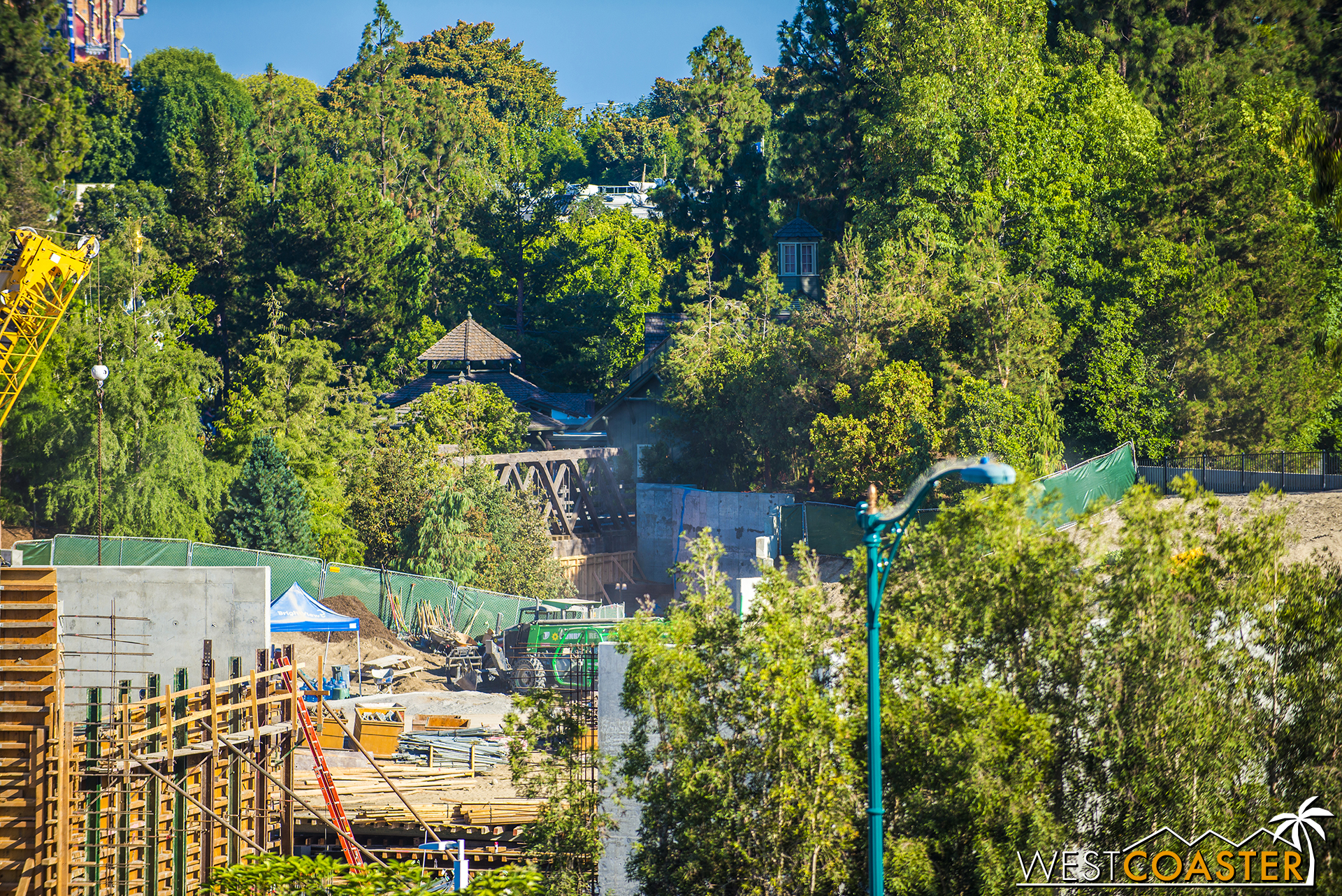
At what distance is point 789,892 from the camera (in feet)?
48.3

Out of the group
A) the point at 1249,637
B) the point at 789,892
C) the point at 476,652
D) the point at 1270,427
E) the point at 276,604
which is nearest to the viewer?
the point at 789,892

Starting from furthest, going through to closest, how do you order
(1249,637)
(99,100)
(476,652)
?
(99,100)
(476,652)
(1249,637)

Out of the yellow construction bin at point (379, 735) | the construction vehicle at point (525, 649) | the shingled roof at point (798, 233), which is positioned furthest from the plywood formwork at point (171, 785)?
the shingled roof at point (798, 233)

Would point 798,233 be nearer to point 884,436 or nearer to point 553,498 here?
point 553,498

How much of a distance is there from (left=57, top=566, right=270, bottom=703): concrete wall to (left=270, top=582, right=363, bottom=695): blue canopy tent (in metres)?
9.96

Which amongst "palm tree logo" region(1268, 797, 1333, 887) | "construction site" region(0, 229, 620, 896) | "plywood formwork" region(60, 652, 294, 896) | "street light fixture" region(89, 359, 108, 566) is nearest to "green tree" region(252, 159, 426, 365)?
"street light fixture" region(89, 359, 108, 566)

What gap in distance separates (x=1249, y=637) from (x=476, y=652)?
28826mm

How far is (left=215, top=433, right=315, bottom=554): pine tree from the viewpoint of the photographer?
153ft

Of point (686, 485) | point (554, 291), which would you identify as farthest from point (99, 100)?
point (686, 485)

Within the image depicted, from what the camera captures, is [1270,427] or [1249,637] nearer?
[1249,637]

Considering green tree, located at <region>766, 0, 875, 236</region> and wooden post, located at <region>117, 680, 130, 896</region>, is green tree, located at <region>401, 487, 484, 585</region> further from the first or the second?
wooden post, located at <region>117, 680, 130, 896</region>

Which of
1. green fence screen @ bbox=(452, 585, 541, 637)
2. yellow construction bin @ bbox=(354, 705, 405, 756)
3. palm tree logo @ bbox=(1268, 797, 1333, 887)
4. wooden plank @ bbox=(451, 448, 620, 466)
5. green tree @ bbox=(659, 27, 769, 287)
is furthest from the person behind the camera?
green tree @ bbox=(659, 27, 769, 287)

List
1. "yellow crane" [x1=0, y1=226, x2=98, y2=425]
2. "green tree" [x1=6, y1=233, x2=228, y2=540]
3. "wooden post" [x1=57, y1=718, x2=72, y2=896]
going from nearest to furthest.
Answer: "wooden post" [x1=57, y1=718, x2=72, y2=896] < "yellow crane" [x1=0, y1=226, x2=98, y2=425] < "green tree" [x1=6, y1=233, x2=228, y2=540]

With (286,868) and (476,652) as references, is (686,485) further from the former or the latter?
(286,868)
